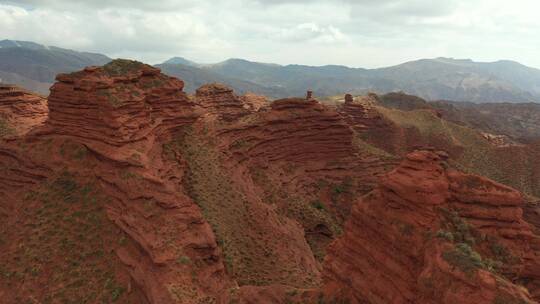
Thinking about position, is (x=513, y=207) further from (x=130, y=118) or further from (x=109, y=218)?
(x=130, y=118)

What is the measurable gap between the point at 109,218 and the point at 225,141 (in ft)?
81.4

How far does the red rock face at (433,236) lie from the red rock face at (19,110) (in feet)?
209

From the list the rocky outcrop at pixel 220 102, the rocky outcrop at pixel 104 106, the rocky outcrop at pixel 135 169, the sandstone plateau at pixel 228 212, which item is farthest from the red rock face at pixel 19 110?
the rocky outcrop at pixel 104 106

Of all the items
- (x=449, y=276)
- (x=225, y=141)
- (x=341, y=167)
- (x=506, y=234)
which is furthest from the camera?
(x=341, y=167)

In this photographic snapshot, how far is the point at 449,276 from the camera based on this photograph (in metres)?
17.3

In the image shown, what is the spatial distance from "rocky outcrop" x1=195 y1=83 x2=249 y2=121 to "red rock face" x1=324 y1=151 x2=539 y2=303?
53954mm

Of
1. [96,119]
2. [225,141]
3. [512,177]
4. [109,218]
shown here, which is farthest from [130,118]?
[512,177]

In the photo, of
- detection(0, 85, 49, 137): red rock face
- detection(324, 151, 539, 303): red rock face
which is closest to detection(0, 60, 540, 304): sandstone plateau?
detection(324, 151, 539, 303): red rock face

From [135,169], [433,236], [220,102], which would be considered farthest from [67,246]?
[220,102]

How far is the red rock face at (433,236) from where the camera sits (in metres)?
18.2

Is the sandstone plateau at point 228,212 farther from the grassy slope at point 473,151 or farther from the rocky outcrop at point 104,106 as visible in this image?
the grassy slope at point 473,151

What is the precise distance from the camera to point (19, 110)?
7088cm

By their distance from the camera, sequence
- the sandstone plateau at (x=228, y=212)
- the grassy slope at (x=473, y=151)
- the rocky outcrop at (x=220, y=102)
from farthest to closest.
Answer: the grassy slope at (x=473, y=151) < the rocky outcrop at (x=220, y=102) < the sandstone plateau at (x=228, y=212)

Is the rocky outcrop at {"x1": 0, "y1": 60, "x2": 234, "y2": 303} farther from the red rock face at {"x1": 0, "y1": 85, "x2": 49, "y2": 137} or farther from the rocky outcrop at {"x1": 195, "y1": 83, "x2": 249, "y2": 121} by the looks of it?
the red rock face at {"x1": 0, "y1": 85, "x2": 49, "y2": 137}
